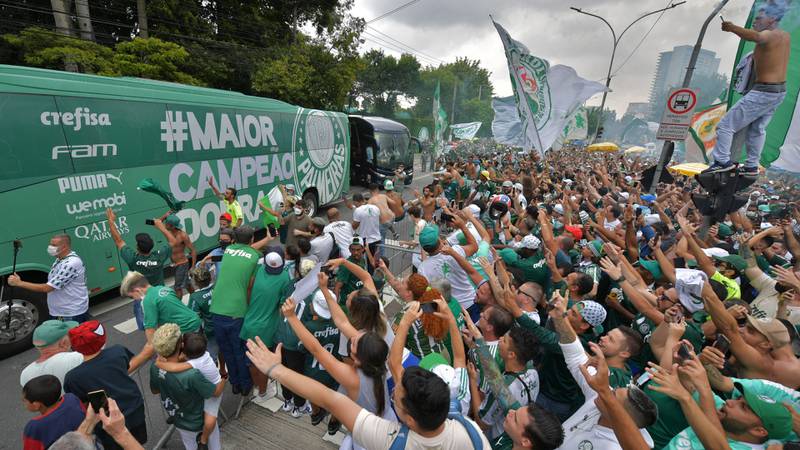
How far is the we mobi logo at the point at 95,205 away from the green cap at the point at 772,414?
7.92 metres

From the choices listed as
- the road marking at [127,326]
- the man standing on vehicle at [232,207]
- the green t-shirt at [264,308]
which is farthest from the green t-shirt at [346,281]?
the man standing on vehicle at [232,207]

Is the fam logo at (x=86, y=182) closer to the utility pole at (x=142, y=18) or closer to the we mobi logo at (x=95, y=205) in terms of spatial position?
the we mobi logo at (x=95, y=205)

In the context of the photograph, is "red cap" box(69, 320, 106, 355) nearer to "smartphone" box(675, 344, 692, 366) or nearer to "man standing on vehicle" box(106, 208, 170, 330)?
"man standing on vehicle" box(106, 208, 170, 330)

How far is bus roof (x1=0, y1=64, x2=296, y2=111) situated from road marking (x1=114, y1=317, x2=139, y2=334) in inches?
144

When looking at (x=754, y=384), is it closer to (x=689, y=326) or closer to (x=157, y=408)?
(x=689, y=326)

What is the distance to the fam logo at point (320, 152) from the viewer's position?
11359 mm

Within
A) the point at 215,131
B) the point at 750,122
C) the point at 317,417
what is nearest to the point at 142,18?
the point at 215,131

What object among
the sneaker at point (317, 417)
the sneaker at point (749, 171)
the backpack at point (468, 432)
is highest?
the sneaker at point (749, 171)

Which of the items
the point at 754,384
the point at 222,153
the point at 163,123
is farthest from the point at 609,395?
the point at 222,153

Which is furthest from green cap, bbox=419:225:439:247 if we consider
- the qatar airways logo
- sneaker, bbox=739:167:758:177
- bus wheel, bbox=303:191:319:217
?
bus wheel, bbox=303:191:319:217

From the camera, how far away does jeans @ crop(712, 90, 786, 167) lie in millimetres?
4152

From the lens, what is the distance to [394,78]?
54.6 meters

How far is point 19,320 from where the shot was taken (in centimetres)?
502

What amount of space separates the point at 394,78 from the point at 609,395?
57.6m
